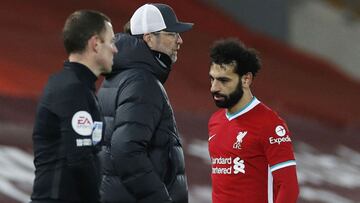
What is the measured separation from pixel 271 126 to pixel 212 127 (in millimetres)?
385

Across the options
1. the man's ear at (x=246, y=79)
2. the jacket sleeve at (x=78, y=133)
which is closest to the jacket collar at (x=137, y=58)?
the man's ear at (x=246, y=79)

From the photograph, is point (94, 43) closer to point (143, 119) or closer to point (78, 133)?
point (78, 133)

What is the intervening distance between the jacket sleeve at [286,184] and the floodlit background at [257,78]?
238cm

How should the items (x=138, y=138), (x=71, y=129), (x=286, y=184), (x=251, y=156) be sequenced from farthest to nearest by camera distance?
1. (x=251, y=156)
2. (x=286, y=184)
3. (x=138, y=138)
4. (x=71, y=129)

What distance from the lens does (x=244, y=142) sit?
448 cm

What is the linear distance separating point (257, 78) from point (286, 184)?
23.7ft

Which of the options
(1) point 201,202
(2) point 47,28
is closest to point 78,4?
(2) point 47,28

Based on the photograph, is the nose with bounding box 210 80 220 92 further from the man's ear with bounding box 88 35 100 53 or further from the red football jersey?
the man's ear with bounding box 88 35 100 53

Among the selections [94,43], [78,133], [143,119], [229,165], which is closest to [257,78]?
[229,165]

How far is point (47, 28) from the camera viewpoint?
36.3 feet

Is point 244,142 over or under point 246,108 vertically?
under

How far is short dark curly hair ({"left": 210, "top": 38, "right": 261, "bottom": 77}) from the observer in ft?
15.1

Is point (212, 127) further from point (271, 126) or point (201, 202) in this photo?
point (201, 202)

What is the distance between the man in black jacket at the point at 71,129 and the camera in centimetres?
362
